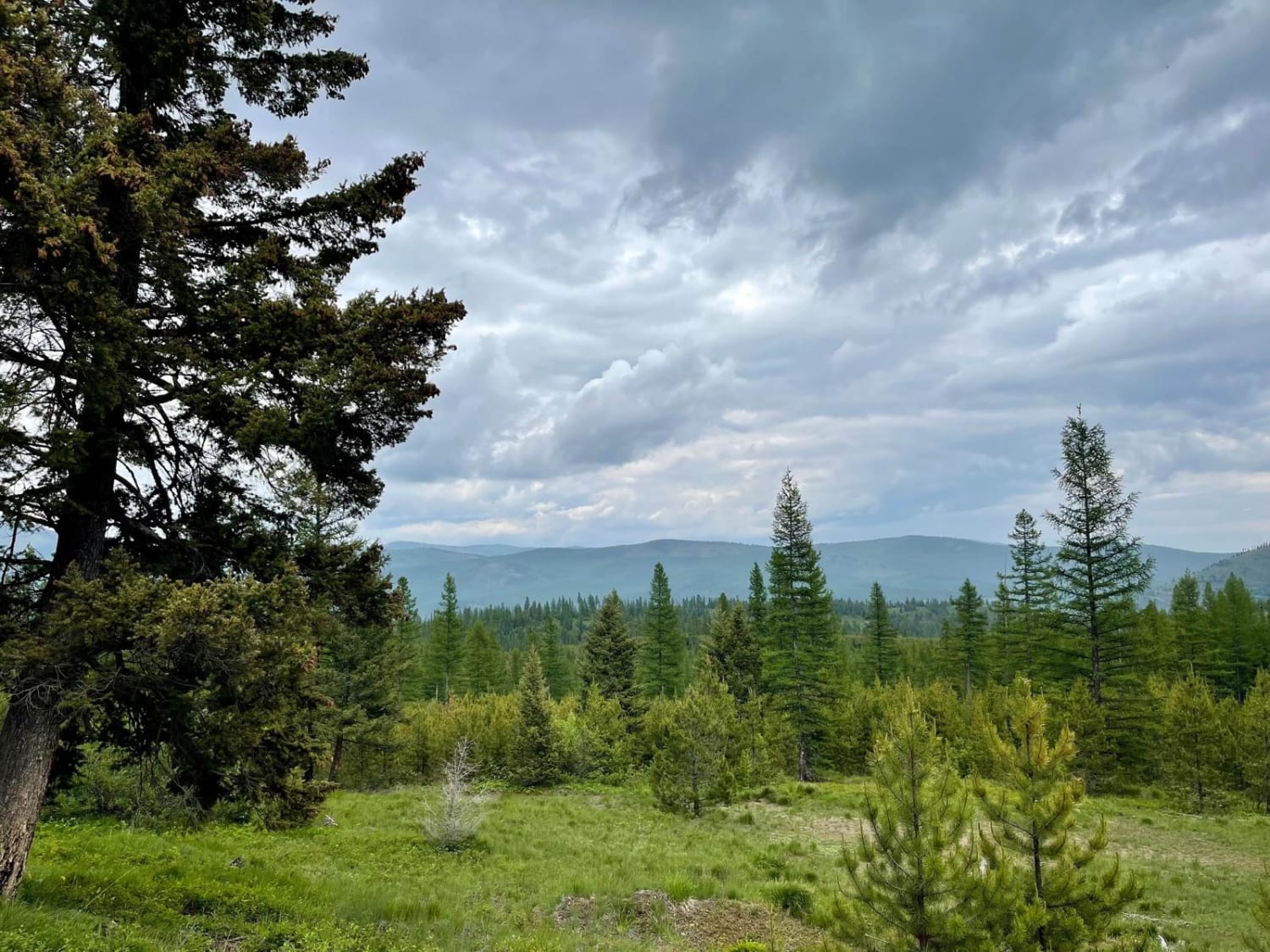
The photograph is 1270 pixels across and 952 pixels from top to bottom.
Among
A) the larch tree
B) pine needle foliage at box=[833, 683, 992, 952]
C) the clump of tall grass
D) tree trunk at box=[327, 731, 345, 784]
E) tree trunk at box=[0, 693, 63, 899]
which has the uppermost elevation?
the larch tree

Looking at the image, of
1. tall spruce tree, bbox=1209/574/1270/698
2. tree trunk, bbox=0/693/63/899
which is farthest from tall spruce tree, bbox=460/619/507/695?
tall spruce tree, bbox=1209/574/1270/698

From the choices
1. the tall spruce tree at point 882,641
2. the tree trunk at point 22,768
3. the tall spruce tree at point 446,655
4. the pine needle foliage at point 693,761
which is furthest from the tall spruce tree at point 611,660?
the tree trunk at point 22,768

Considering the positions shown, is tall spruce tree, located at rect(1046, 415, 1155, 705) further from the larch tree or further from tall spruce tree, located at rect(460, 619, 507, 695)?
tall spruce tree, located at rect(460, 619, 507, 695)

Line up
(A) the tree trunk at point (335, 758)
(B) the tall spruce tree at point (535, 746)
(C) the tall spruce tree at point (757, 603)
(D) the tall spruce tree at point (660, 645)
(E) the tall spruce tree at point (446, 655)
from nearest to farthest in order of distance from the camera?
1. (A) the tree trunk at point (335, 758)
2. (B) the tall spruce tree at point (535, 746)
3. (C) the tall spruce tree at point (757, 603)
4. (D) the tall spruce tree at point (660, 645)
5. (E) the tall spruce tree at point (446, 655)

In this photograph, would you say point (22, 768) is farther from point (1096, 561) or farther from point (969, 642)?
point (969, 642)

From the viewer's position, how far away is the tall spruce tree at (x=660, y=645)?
2004 inches

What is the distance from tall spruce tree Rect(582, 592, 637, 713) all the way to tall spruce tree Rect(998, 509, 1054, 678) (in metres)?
24.2

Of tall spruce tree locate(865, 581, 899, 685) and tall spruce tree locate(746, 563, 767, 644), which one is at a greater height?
tall spruce tree locate(746, 563, 767, 644)

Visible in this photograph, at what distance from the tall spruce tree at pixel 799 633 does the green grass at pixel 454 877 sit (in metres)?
11.4

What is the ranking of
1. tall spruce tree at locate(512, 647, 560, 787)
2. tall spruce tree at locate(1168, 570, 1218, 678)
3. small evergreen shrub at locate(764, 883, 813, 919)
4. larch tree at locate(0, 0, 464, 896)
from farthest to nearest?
tall spruce tree at locate(1168, 570, 1218, 678) < tall spruce tree at locate(512, 647, 560, 787) < small evergreen shrub at locate(764, 883, 813, 919) < larch tree at locate(0, 0, 464, 896)

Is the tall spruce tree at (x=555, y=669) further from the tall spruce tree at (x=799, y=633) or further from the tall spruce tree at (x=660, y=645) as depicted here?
the tall spruce tree at (x=799, y=633)

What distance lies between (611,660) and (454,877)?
3006cm

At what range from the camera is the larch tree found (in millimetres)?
5680

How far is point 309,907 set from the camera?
27.2 ft
